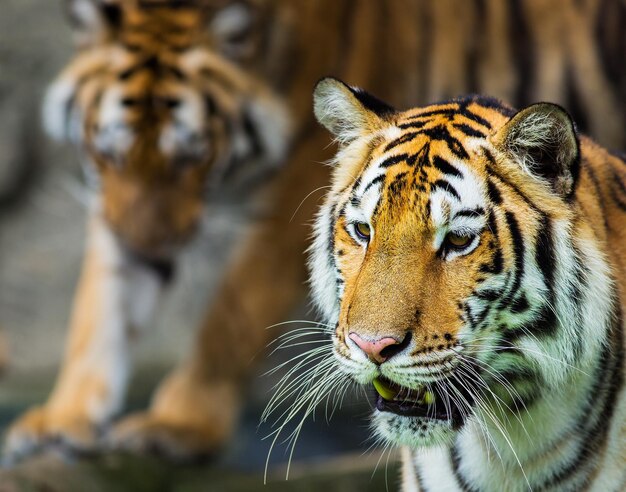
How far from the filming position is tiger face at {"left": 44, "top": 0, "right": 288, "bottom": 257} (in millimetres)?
3756

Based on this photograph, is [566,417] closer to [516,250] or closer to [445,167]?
[516,250]

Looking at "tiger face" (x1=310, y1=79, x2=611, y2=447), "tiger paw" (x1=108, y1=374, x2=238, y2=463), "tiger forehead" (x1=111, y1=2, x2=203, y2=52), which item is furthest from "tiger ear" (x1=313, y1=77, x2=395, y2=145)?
"tiger paw" (x1=108, y1=374, x2=238, y2=463)

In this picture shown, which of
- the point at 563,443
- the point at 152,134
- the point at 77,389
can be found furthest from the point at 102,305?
the point at 563,443

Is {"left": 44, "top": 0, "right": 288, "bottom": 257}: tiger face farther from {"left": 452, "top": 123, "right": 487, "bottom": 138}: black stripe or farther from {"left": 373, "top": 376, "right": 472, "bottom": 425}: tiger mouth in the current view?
{"left": 373, "top": 376, "right": 472, "bottom": 425}: tiger mouth

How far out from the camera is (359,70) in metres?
4.07

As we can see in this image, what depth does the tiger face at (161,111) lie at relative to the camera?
148 inches

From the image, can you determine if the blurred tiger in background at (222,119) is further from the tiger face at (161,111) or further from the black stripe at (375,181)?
the black stripe at (375,181)

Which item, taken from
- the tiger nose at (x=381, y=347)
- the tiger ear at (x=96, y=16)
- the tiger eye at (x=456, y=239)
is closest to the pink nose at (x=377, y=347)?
the tiger nose at (x=381, y=347)

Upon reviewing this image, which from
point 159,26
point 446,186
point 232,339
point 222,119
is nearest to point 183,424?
point 232,339

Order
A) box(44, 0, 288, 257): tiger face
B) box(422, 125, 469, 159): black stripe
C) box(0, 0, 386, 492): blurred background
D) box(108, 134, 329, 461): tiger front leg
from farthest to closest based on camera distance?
box(0, 0, 386, 492): blurred background → box(108, 134, 329, 461): tiger front leg → box(44, 0, 288, 257): tiger face → box(422, 125, 469, 159): black stripe

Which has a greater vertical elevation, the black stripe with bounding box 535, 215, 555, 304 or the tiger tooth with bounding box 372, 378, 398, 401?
the black stripe with bounding box 535, 215, 555, 304

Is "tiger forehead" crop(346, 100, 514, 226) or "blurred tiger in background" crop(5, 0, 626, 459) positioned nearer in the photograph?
"tiger forehead" crop(346, 100, 514, 226)

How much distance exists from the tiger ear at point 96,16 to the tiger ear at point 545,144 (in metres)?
2.18

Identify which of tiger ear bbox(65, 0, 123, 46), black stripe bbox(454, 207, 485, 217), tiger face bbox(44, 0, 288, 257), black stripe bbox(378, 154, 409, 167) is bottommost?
black stripe bbox(454, 207, 485, 217)
